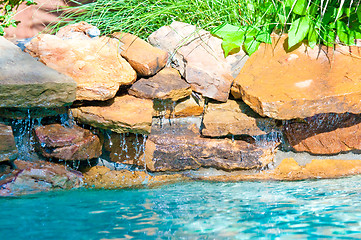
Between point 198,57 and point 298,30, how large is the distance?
2.73ft

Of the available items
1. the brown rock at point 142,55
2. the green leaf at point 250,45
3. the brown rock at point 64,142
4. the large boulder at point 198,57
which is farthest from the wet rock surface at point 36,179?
the green leaf at point 250,45

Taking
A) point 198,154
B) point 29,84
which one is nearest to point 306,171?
point 198,154

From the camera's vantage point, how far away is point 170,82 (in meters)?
2.89

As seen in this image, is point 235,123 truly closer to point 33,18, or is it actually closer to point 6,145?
point 6,145

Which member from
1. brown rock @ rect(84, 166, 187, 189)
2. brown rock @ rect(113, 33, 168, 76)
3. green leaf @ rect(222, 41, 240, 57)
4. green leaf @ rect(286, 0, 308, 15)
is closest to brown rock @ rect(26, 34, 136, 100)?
brown rock @ rect(113, 33, 168, 76)

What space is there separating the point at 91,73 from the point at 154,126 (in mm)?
666

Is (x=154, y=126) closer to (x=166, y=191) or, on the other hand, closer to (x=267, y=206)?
(x=166, y=191)

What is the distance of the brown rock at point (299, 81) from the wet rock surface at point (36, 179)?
145cm

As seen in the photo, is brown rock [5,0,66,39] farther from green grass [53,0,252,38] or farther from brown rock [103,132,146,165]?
brown rock [103,132,146,165]

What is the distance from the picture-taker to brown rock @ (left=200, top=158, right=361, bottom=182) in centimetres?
286

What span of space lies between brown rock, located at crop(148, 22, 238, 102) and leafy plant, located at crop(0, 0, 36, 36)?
123 centimetres

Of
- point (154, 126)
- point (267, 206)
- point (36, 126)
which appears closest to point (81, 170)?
point (36, 126)

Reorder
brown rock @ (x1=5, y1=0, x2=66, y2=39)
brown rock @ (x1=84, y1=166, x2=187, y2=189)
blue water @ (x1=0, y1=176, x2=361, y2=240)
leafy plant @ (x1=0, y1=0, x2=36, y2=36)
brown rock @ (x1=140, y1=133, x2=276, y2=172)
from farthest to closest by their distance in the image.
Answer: brown rock @ (x1=5, y1=0, x2=66, y2=39) → leafy plant @ (x1=0, y1=0, x2=36, y2=36) → brown rock @ (x1=140, y1=133, x2=276, y2=172) → brown rock @ (x1=84, y1=166, x2=187, y2=189) → blue water @ (x1=0, y1=176, x2=361, y2=240)

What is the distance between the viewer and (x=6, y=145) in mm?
2395
